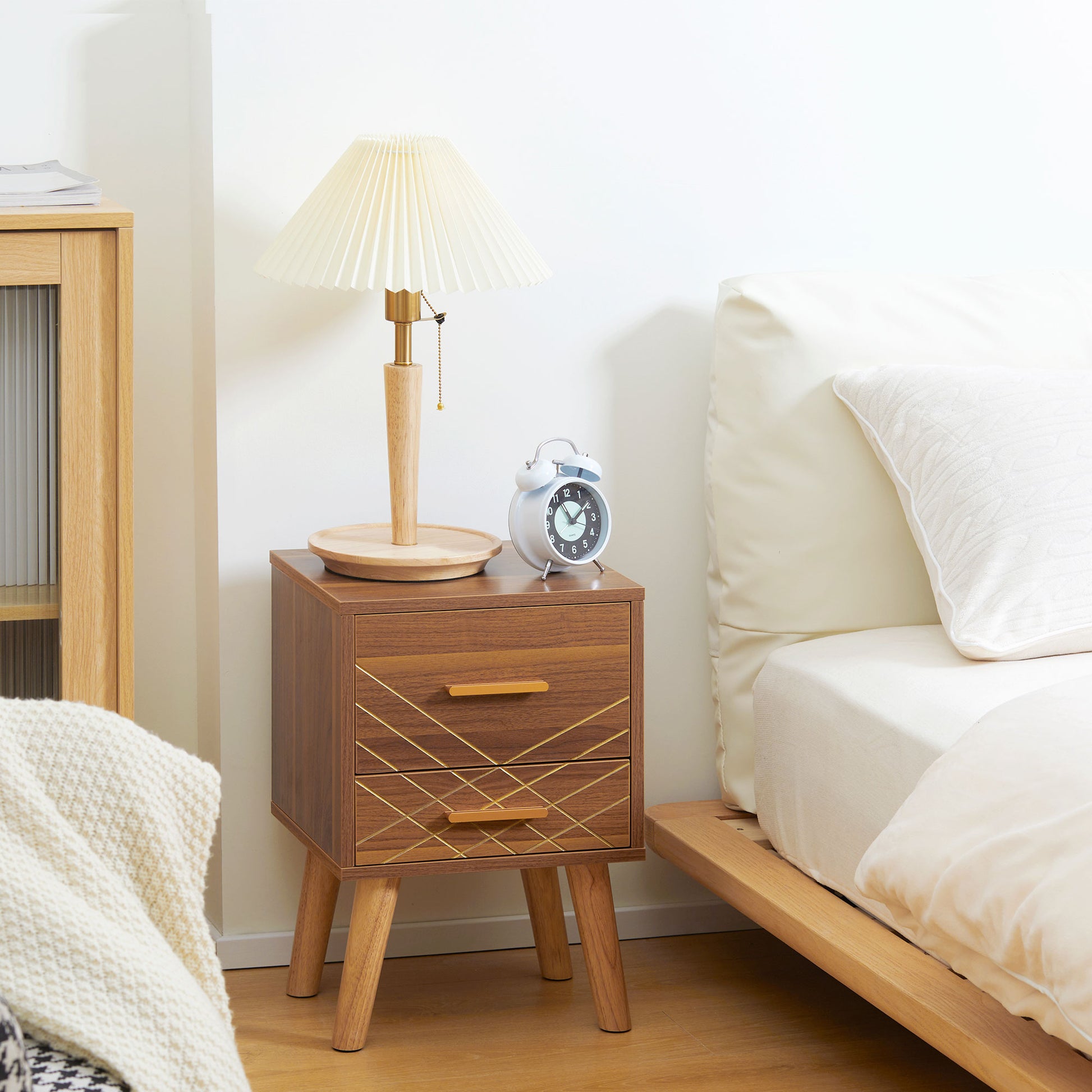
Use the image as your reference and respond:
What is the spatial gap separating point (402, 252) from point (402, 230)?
30 millimetres

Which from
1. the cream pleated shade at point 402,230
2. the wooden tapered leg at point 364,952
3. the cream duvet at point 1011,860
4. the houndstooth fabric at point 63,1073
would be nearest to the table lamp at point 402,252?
the cream pleated shade at point 402,230

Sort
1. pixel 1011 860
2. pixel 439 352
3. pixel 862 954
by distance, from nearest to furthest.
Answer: pixel 1011 860
pixel 862 954
pixel 439 352

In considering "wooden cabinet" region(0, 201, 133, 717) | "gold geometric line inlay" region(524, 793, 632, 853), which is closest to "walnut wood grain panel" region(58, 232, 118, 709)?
"wooden cabinet" region(0, 201, 133, 717)

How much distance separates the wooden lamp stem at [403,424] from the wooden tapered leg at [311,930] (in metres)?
0.46

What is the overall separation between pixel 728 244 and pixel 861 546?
0.49 metres

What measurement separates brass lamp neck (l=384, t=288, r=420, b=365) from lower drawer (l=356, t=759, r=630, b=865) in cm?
52

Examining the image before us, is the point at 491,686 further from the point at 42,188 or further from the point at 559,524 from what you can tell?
the point at 42,188

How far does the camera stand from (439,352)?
5.90ft

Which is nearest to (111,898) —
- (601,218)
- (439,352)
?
(439,352)

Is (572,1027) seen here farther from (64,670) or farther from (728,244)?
(728,244)

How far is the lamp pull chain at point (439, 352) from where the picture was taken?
1743 mm

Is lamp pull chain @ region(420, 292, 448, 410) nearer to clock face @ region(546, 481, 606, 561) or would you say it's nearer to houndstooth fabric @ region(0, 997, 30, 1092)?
clock face @ region(546, 481, 606, 561)

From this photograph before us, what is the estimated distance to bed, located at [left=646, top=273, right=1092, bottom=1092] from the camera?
166cm

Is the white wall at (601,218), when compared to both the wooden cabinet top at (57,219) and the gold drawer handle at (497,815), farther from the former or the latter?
the gold drawer handle at (497,815)
